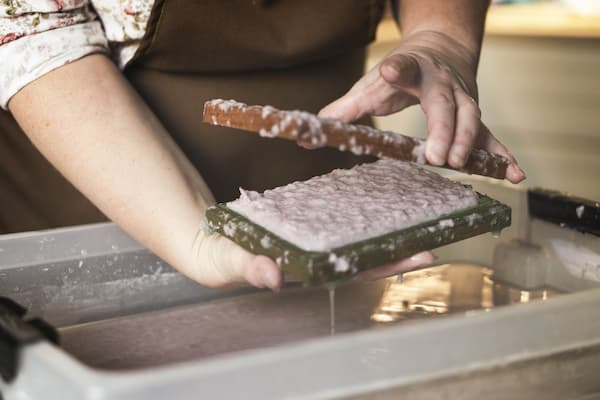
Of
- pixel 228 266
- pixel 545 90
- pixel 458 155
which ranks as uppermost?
pixel 458 155

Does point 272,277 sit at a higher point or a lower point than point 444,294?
higher

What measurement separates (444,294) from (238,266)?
0.92ft

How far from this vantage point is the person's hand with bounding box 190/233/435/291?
754mm

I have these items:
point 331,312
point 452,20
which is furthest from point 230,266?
point 452,20

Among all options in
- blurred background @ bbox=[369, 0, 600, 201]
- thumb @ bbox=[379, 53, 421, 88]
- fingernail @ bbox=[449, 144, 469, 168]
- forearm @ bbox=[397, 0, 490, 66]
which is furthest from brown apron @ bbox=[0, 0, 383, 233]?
blurred background @ bbox=[369, 0, 600, 201]

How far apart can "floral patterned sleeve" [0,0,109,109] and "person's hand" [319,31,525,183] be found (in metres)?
0.30

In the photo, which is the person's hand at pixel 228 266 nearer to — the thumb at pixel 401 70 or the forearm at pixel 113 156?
the forearm at pixel 113 156

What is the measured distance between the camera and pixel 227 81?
1119 mm

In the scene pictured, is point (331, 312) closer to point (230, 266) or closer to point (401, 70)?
point (230, 266)

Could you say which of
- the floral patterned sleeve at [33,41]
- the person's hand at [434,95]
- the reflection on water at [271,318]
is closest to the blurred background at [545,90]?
the person's hand at [434,95]

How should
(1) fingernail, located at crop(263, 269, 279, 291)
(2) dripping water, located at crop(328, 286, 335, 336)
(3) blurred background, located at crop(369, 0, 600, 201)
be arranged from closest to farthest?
1. (1) fingernail, located at crop(263, 269, 279, 291)
2. (2) dripping water, located at crop(328, 286, 335, 336)
3. (3) blurred background, located at crop(369, 0, 600, 201)

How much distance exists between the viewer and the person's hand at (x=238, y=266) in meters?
0.75

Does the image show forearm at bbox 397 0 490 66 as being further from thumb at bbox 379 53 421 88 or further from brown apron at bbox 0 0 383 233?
thumb at bbox 379 53 421 88

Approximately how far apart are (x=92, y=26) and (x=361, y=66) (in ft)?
1.38
